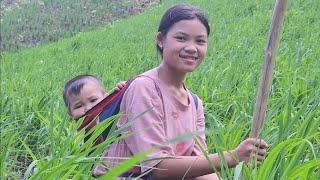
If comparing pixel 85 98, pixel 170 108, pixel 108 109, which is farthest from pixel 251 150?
pixel 85 98

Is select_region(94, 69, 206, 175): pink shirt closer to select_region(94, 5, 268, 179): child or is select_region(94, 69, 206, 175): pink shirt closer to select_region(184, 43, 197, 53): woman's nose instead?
select_region(94, 5, 268, 179): child

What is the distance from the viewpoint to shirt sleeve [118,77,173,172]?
6.15ft

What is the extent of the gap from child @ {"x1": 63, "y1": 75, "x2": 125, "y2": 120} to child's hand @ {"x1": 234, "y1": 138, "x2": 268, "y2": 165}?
0.98 m

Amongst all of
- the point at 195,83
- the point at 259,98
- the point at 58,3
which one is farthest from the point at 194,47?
the point at 58,3

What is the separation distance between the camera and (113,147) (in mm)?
1986

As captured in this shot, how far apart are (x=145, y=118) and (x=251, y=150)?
0.35 metres

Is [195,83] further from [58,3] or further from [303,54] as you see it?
[58,3]

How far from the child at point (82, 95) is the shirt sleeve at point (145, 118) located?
683 millimetres

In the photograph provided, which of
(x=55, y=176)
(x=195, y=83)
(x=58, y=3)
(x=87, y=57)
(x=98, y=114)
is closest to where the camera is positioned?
(x=55, y=176)

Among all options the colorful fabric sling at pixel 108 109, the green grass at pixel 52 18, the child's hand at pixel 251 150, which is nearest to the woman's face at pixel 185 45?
the colorful fabric sling at pixel 108 109

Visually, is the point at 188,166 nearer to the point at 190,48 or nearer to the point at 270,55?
the point at 190,48

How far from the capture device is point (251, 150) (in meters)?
1.70

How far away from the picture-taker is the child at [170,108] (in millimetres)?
1884

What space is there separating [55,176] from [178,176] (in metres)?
0.41
